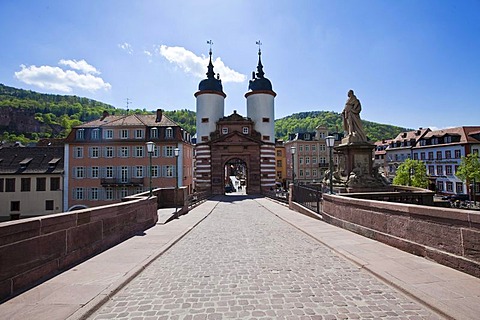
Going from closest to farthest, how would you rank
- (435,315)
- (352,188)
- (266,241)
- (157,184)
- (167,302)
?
(435,315)
(167,302)
(266,241)
(352,188)
(157,184)

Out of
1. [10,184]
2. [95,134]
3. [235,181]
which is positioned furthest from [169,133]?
[235,181]

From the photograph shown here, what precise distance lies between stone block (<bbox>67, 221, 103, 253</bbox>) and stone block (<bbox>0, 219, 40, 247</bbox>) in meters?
1.20

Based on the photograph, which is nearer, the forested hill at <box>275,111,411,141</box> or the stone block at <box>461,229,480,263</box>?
the stone block at <box>461,229,480,263</box>

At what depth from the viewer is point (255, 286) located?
18.6 feet

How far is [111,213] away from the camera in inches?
361

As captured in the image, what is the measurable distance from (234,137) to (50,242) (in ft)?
114

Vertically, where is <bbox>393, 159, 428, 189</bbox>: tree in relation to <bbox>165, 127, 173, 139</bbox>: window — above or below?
below

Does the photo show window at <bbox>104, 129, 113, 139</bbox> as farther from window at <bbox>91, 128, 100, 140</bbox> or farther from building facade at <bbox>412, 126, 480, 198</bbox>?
building facade at <bbox>412, 126, 480, 198</bbox>

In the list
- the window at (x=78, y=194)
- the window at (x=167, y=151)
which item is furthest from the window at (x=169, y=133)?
the window at (x=78, y=194)

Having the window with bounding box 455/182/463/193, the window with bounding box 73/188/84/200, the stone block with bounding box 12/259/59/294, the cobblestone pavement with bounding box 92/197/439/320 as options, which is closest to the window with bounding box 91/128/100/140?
the window with bounding box 73/188/84/200

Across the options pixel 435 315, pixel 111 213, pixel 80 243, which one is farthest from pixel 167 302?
pixel 111 213

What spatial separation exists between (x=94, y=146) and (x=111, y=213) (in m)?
36.3

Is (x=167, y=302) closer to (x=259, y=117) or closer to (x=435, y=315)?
(x=435, y=315)

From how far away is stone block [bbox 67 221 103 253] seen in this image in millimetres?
6867
